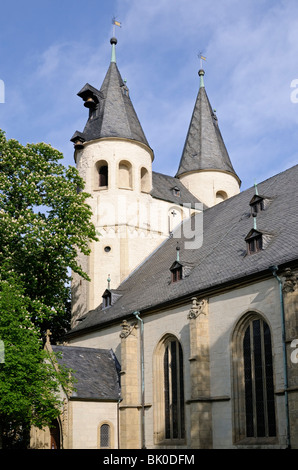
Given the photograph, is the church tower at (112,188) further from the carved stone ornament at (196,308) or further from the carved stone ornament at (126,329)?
the carved stone ornament at (196,308)

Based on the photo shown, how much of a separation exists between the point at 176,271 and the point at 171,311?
2121 mm

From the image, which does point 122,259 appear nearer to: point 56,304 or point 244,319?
point 56,304

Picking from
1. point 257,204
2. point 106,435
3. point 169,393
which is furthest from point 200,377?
point 257,204

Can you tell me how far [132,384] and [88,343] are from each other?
17.9ft

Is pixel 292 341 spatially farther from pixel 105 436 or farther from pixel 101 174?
pixel 101 174

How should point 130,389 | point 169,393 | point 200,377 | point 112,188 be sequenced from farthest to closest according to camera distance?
point 112,188 → point 130,389 → point 169,393 → point 200,377

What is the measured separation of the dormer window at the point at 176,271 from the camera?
2612 cm

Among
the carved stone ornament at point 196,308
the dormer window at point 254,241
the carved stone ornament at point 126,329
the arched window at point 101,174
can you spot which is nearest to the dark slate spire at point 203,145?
the arched window at point 101,174

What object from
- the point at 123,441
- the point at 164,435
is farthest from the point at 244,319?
the point at 123,441

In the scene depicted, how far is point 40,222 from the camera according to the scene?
2869 cm

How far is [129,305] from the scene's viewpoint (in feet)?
94.0

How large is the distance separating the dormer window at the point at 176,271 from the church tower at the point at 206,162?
15580 mm

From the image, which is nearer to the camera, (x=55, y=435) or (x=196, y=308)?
(x=196, y=308)

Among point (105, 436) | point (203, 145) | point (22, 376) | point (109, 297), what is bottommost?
point (105, 436)
